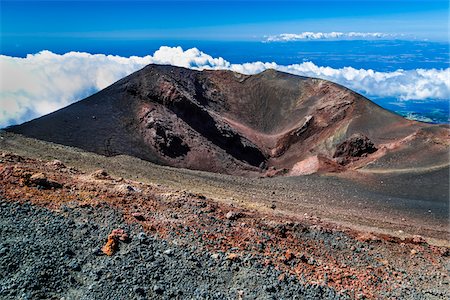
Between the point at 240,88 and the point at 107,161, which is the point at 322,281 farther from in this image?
the point at 240,88

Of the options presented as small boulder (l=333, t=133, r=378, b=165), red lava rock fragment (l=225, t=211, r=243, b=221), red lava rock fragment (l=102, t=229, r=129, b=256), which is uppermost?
red lava rock fragment (l=102, t=229, r=129, b=256)

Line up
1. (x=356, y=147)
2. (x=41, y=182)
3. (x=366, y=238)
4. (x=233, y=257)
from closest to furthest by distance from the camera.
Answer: (x=233, y=257) < (x=41, y=182) < (x=366, y=238) < (x=356, y=147)

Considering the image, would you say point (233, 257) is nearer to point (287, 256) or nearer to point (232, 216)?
point (287, 256)

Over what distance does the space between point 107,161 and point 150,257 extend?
70.4 ft

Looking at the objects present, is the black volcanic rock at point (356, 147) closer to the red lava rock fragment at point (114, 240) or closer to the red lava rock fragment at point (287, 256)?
the red lava rock fragment at point (287, 256)

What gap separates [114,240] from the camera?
11.3m

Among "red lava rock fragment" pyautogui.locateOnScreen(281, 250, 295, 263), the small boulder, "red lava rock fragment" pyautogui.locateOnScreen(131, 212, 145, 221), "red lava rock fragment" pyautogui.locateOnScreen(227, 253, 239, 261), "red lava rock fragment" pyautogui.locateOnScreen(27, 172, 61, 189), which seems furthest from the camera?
the small boulder

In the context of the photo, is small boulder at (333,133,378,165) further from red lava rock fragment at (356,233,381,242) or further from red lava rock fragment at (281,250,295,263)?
red lava rock fragment at (281,250,295,263)

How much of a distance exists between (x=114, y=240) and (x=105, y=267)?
3.36ft

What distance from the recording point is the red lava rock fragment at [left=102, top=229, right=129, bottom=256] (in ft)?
36.2

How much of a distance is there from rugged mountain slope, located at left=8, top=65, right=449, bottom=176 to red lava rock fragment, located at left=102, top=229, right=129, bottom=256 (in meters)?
29.0

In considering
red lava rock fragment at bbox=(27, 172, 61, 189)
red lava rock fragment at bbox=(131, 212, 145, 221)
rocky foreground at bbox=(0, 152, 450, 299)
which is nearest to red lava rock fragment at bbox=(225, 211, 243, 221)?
rocky foreground at bbox=(0, 152, 450, 299)

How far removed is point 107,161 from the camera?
103 feet

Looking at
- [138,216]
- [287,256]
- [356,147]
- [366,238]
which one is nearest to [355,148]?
[356,147]
